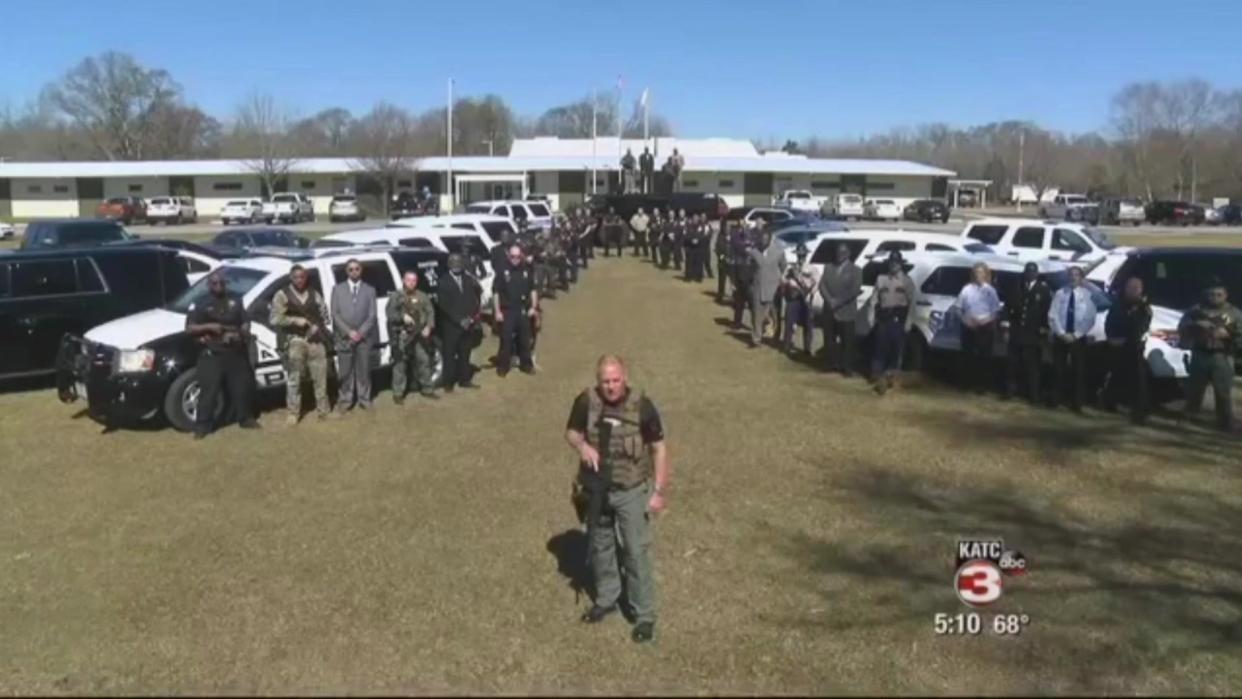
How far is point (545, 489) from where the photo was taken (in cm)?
897

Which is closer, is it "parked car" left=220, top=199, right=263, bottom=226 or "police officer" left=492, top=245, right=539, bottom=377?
"police officer" left=492, top=245, right=539, bottom=377

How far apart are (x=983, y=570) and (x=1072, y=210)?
64470 mm

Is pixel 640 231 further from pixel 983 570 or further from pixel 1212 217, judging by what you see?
pixel 1212 217

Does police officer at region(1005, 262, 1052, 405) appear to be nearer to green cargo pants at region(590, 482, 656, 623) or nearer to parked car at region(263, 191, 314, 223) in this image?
green cargo pants at region(590, 482, 656, 623)

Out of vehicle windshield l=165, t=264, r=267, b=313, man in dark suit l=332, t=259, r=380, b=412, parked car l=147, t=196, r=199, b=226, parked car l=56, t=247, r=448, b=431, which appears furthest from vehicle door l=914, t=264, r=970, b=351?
parked car l=147, t=196, r=199, b=226

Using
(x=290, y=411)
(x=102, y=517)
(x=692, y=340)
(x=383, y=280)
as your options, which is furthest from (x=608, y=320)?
(x=102, y=517)

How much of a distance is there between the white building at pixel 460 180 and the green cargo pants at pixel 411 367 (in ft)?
181

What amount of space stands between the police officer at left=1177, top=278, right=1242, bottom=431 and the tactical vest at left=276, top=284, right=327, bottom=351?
8.97 m

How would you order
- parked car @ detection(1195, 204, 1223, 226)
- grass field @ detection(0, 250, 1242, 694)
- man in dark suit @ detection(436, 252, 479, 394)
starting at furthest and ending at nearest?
1. parked car @ detection(1195, 204, 1223, 226)
2. man in dark suit @ detection(436, 252, 479, 394)
3. grass field @ detection(0, 250, 1242, 694)

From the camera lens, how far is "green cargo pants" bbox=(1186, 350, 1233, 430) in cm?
1081

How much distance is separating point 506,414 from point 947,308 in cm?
581

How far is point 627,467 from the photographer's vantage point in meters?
Result: 5.81

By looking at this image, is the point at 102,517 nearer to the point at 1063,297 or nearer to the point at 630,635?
the point at 630,635

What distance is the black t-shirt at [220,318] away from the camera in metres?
10.5
